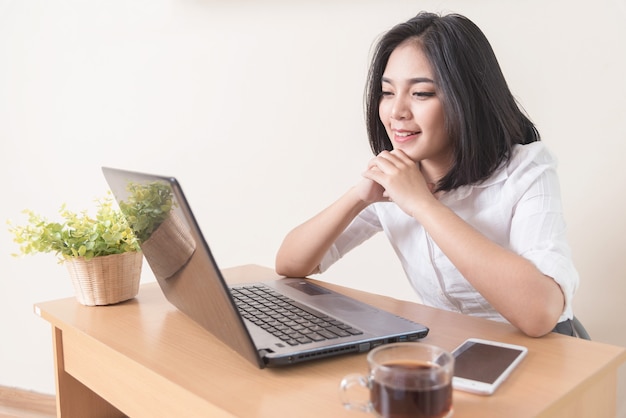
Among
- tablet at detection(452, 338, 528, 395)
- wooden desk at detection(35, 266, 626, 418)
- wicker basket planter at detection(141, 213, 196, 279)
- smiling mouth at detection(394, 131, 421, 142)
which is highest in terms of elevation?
smiling mouth at detection(394, 131, 421, 142)

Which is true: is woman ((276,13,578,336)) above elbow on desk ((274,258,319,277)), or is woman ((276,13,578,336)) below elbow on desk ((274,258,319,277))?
above

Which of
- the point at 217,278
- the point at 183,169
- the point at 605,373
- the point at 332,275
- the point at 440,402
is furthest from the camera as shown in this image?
the point at 183,169

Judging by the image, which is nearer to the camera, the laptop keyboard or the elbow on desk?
the laptop keyboard

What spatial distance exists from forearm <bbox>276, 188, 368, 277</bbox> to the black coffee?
0.74 meters

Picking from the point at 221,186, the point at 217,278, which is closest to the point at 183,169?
the point at 221,186

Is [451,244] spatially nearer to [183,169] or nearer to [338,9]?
[338,9]

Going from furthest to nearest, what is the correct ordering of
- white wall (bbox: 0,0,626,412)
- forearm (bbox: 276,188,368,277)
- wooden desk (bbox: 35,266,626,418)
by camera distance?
white wall (bbox: 0,0,626,412), forearm (bbox: 276,188,368,277), wooden desk (bbox: 35,266,626,418)

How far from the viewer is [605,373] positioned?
0.86m

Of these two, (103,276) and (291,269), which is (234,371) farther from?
(291,269)

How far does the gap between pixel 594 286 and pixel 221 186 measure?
126cm

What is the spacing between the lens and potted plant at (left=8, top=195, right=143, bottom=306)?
1171 mm

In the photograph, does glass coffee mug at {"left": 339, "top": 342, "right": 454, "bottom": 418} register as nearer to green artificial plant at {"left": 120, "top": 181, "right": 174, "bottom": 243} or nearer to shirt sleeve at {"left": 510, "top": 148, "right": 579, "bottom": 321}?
green artificial plant at {"left": 120, "top": 181, "right": 174, "bottom": 243}

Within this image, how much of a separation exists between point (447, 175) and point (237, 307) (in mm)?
684

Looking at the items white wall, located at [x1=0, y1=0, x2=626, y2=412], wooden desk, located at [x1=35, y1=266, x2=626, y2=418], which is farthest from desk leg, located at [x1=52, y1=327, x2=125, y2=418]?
white wall, located at [x1=0, y1=0, x2=626, y2=412]
